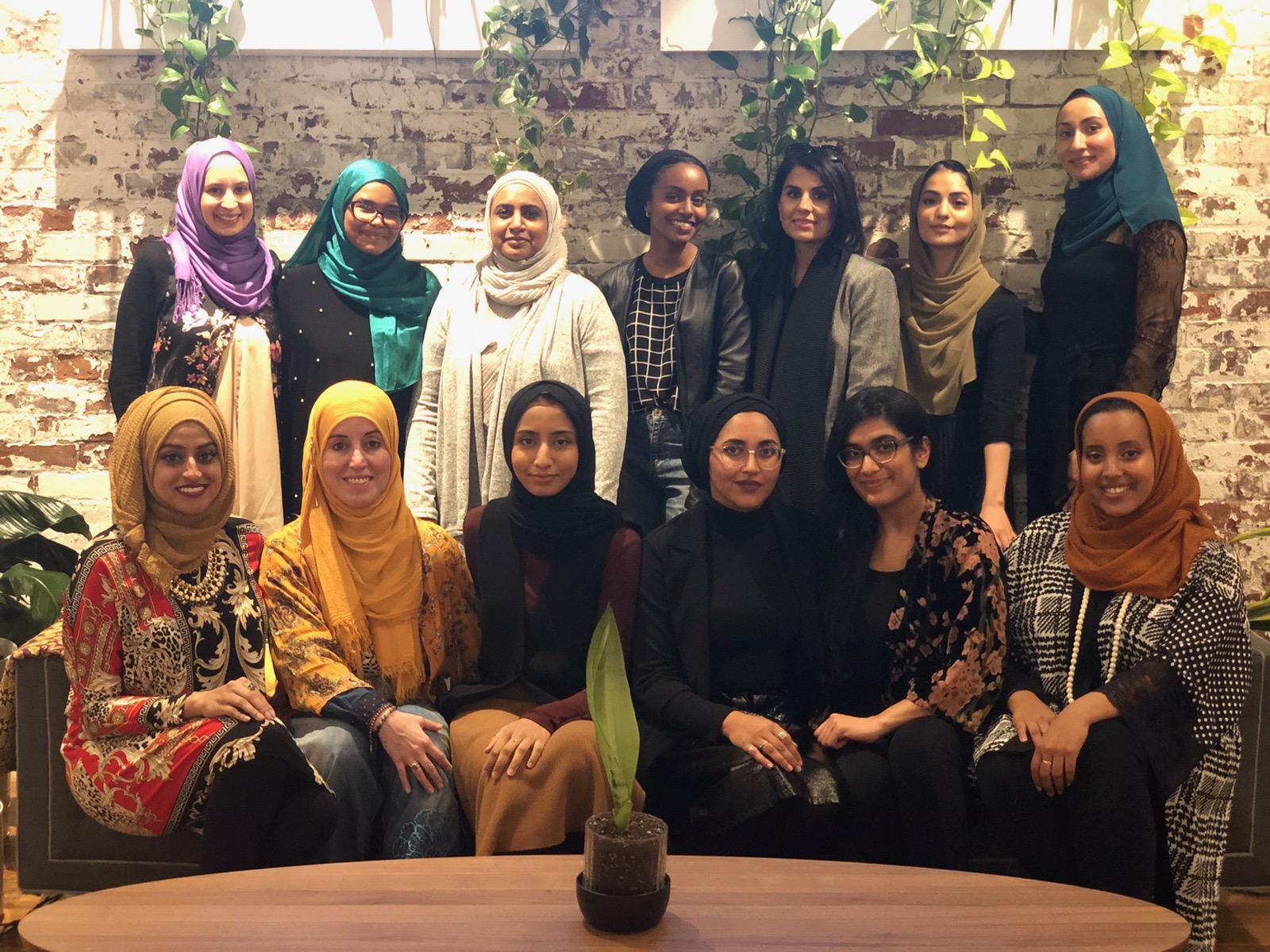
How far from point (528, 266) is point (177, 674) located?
1279 mm

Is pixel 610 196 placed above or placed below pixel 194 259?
above

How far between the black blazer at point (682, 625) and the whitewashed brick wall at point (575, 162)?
3.93 feet

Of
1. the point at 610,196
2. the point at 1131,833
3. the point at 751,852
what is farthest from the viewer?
the point at 610,196

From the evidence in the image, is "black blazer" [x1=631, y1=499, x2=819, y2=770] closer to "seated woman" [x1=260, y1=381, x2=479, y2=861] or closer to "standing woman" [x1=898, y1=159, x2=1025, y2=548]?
"seated woman" [x1=260, y1=381, x2=479, y2=861]

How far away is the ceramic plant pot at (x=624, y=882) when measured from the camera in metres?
1.64

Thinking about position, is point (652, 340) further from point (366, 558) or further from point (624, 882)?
point (624, 882)

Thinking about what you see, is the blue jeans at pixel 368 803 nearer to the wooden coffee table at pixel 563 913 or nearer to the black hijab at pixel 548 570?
the black hijab at pixel 548 570

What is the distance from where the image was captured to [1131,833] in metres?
2.24

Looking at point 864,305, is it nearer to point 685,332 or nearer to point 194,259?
point 685,332

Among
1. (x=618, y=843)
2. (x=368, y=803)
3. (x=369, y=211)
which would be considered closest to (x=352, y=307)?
(x=369, y=211)

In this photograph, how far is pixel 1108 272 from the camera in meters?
3.06

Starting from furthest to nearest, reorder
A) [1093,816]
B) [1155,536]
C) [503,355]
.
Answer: [503,355], [1155,536], [1093,816]

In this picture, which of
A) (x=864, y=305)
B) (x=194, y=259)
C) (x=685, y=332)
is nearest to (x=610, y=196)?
(x=685, y=332)

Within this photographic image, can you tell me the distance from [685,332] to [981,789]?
128 cm
